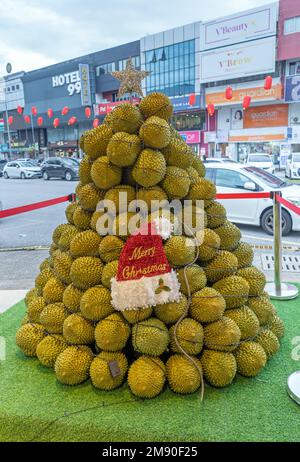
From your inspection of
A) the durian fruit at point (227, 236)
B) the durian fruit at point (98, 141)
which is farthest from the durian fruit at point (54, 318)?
the durian fruit at point (227, 236)

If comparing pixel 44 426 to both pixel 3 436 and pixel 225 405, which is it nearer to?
pixel 3 436

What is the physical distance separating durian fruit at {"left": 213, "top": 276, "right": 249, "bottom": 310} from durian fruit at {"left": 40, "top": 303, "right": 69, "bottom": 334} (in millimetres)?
958

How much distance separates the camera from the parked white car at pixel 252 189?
719cm

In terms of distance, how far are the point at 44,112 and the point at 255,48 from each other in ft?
91.8

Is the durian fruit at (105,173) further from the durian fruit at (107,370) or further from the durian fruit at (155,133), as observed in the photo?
the durian fruit at (107,370)

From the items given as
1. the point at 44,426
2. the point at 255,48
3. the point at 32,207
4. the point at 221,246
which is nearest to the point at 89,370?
the point at 44,426

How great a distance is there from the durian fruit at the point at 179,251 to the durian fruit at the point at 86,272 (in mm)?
424

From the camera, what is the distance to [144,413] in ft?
6.43

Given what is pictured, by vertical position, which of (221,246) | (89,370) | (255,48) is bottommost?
(89,370)

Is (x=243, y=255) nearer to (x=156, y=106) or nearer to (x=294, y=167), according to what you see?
(x=156, y=106)

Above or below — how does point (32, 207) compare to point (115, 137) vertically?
below

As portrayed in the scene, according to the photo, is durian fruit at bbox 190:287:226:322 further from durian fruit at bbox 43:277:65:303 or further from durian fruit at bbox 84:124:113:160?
durian fruit at bbox 84:124:113:160

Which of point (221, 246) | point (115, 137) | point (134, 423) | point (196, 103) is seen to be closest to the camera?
point (134, 423)

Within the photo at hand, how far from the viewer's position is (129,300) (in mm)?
2078
